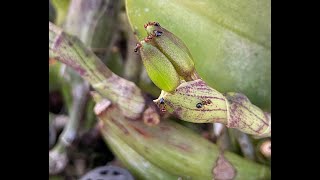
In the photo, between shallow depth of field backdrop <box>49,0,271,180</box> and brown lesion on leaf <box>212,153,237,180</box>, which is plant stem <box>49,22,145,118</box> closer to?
shallow depth of field backdrop <box>49,0,271,180</box>

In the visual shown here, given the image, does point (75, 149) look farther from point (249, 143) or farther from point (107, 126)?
point (249, 143)

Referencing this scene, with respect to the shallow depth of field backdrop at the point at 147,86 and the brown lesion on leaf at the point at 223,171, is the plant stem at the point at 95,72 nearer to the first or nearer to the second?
the shallow depth of field backdrop at the point at 147,86

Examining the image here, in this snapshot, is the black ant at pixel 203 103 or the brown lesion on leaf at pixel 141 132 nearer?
the black ant at pixel 203 103

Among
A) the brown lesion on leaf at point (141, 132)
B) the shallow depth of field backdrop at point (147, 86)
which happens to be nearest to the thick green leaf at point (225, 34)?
the shallow depth of field backdrop at point (147, 86)

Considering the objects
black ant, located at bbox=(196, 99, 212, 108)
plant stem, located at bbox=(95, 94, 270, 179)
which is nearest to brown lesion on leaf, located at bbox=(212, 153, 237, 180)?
plant stem, located at bbox=(95, 94, 270, 179)
